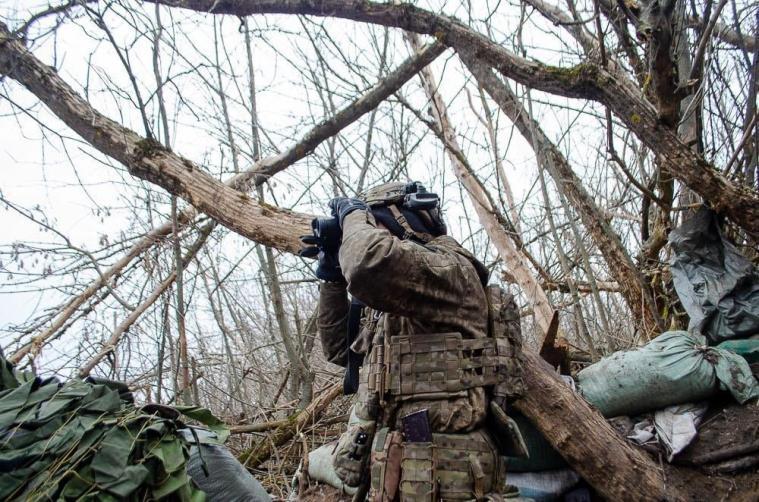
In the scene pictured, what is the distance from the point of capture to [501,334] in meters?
2.28

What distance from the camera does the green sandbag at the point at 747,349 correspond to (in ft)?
9.88

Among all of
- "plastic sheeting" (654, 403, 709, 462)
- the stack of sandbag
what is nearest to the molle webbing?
the stack of sandbag

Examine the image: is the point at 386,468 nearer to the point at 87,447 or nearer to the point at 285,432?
the point at 87,447

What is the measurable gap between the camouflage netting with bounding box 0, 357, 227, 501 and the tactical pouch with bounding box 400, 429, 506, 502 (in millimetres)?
745

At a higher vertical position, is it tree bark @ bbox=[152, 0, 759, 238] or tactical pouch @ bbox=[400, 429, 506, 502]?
tree bark @ bbox=[152, 0, 759, 238]

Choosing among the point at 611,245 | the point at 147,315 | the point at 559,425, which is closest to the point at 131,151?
the point at 147,315

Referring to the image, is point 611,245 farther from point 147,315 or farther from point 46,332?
point 46,332

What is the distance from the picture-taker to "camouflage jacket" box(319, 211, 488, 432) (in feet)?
6.30

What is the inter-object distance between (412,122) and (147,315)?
10.6 ft

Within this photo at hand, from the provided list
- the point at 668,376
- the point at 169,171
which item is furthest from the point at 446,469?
the point at 169,171

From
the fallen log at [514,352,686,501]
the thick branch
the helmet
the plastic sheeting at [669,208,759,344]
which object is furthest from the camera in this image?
the thick branch

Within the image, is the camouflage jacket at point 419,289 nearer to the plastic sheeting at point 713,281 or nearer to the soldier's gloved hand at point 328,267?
the soldier's gloved hand at point 328,267

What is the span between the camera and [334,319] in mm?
2783

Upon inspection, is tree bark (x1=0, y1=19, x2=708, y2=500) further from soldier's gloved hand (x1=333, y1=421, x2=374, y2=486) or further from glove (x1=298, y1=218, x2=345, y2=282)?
soldier's gloved hand (x1=333, y1=421, x2=374, y2=486)
